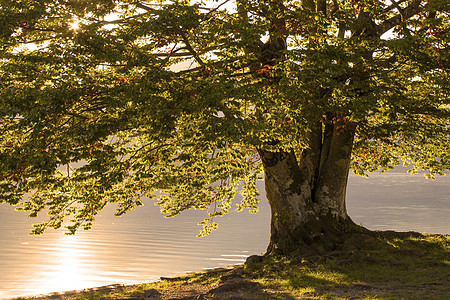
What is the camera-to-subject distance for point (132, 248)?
37344mm

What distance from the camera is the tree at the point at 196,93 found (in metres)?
13.1

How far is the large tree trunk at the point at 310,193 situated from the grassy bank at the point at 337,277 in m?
0.89

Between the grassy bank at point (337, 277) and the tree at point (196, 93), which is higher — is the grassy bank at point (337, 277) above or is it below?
below

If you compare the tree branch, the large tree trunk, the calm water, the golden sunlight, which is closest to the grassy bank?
the large tree trunk

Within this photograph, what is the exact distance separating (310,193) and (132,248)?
22.6 m

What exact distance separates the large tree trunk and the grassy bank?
2.94 ft

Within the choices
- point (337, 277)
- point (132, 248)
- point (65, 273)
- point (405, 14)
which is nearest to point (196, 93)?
point (337, 277)

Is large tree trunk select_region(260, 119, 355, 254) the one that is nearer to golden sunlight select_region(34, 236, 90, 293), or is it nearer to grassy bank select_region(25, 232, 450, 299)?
grassy bank select_region(25, 232, 450, 299)

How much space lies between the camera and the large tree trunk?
17.6 metres

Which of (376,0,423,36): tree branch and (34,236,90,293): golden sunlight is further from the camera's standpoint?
(34,236,90,293): golden sunlight

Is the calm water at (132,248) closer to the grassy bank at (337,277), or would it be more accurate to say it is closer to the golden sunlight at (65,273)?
the golden sunlight at (65,273)

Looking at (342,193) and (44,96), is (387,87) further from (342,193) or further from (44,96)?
(44,96)

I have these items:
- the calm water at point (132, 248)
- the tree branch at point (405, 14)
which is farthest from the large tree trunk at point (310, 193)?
the calm water at point (132, 248)

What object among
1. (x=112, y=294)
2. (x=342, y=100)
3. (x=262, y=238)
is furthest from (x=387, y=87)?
(x=262, y=238)
